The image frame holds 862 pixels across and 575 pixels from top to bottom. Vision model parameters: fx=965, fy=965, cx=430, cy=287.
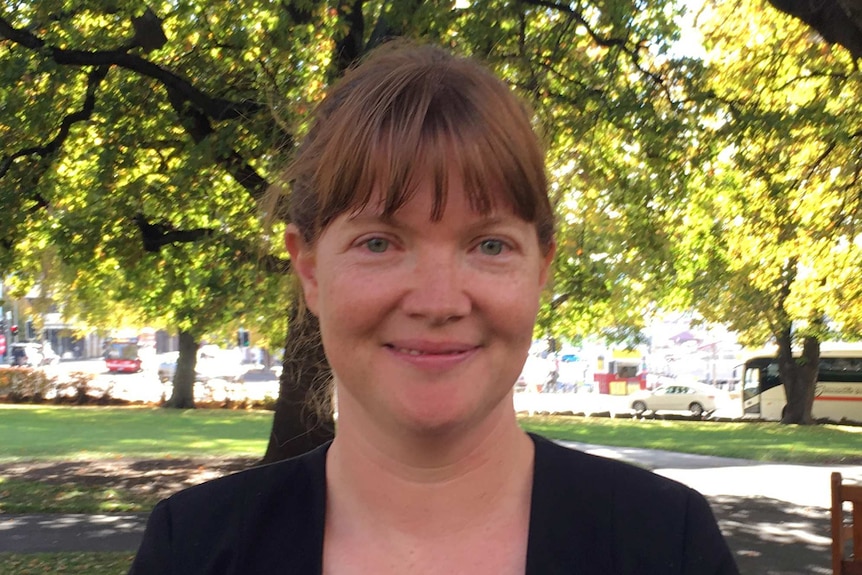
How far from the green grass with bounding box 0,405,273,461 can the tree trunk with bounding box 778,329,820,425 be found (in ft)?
59.1

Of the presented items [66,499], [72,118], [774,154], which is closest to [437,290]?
[774,154]

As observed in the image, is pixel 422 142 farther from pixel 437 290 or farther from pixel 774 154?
pixel 774 154

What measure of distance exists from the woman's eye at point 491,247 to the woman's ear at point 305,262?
1.00ft

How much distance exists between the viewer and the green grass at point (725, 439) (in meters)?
19.5

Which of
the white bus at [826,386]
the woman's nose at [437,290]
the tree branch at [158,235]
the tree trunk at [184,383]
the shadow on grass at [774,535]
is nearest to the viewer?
the woman's nose at [437,290]

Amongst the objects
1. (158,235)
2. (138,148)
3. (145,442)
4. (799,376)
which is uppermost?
(138,148)

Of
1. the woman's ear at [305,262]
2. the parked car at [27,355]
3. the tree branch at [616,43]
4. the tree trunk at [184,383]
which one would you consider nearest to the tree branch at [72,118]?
the tree branch at [616,43]

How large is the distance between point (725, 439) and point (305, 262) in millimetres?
23673

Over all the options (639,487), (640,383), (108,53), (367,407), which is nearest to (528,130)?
(367,407)

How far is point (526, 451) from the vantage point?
5.61 feet

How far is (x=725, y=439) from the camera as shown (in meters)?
23.8

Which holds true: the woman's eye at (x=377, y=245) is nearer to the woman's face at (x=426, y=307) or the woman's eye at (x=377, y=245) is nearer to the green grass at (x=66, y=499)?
the woman's face at (x=426, y=307)

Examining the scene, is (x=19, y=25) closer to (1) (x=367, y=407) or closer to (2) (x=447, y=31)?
(2) (x=447, y=31)

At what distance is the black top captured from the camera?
1535 mm
